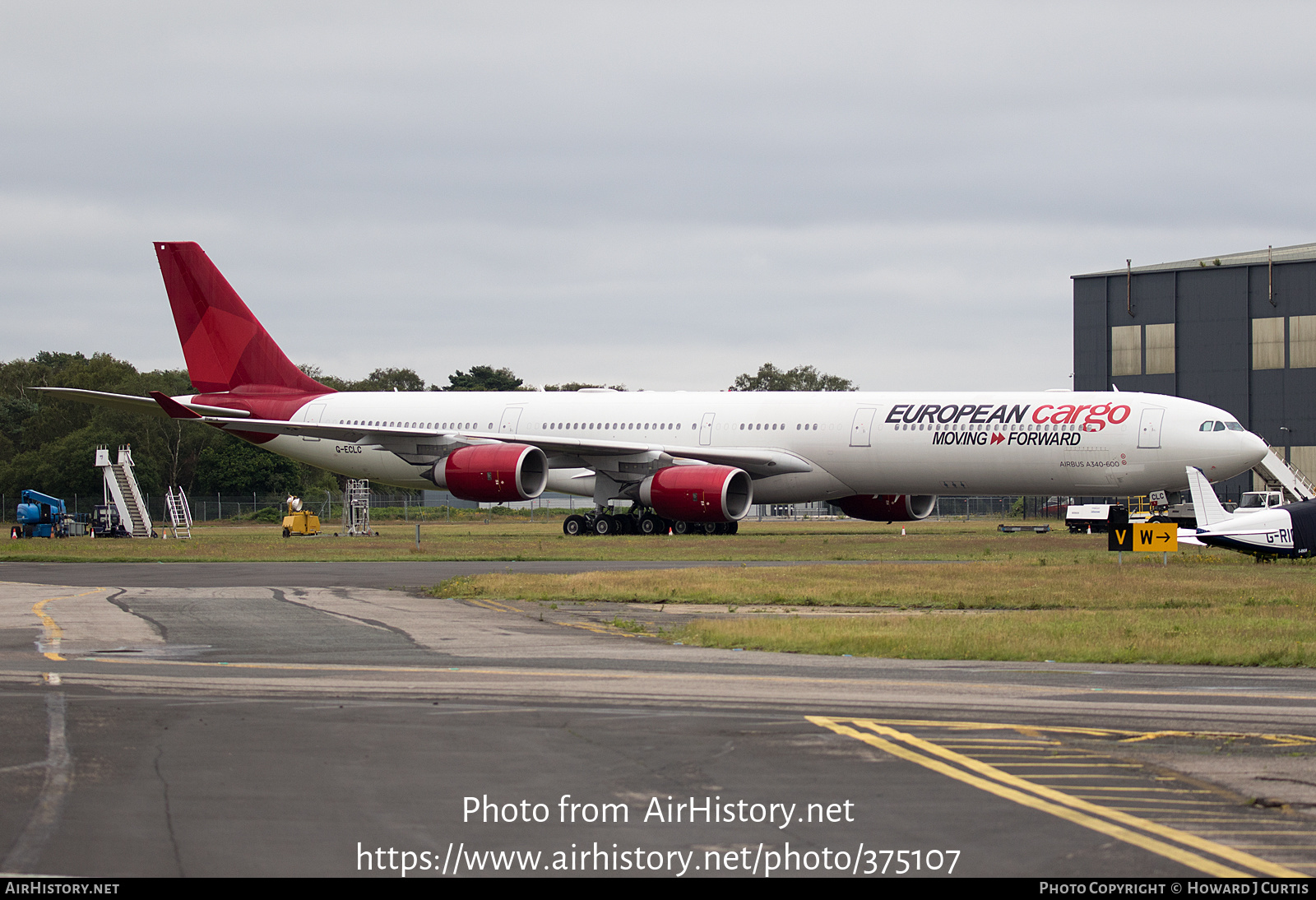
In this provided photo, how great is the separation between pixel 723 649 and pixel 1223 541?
1540 centimetres

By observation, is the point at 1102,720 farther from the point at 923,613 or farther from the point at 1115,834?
the point at 923,613

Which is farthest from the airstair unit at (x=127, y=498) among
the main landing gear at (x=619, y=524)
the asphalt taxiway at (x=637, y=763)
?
the asphalt taxiway at (x=637, y=763)

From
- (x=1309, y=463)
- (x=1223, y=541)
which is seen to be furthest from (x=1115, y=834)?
(x=1309, y=463)

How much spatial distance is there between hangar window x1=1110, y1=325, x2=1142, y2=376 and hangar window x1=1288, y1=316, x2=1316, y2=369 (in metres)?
6.95

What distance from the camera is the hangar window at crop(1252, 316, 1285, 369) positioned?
64.9m

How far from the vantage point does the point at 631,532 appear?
133ft

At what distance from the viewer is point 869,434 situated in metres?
37.5

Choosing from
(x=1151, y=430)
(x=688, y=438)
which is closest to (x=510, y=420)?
(x=688, y=438)

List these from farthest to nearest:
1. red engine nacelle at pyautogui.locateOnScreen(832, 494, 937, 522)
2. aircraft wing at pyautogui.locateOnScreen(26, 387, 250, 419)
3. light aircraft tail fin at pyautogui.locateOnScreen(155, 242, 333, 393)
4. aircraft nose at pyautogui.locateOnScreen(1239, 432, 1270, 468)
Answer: light aircraft tail fin at pyautogui.locateOnScreen(155, 242, 333, 393)
red engine nacelle at pyautogui.locateOnScreen(832, 494, 937, 522)
aircraft wing at pyautogui.locateOnScreen(26, 387, 250, 419)
aircraft nose at pyautogui.locateOnScreen(1239, 432, 1270, 468)

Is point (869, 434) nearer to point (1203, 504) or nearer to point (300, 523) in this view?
point (1203, 504)

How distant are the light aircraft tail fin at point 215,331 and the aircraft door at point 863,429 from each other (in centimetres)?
1938

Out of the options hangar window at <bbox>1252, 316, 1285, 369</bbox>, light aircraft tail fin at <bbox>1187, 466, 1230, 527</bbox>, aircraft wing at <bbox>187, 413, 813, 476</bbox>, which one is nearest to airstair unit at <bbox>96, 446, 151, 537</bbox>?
aircraft wing at <bbox>187, 413, 813, 476</bbox>

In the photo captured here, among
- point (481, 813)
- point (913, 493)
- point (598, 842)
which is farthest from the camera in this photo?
point (913, 493)

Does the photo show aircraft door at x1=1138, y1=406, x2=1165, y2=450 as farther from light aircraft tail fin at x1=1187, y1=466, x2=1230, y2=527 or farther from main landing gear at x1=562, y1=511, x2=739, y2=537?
main landing gear at x1=562, y1=511, x2=739, y2=537
